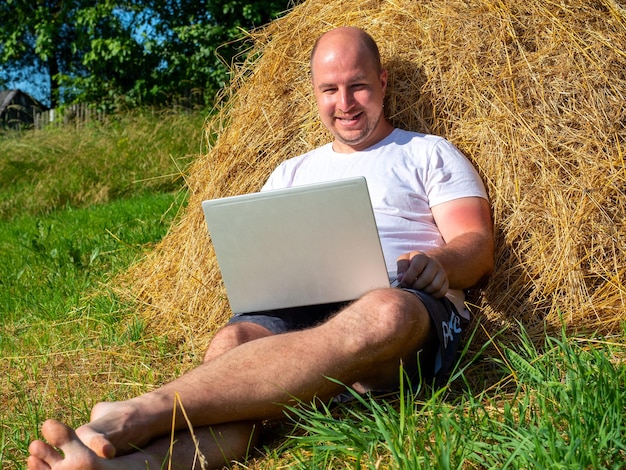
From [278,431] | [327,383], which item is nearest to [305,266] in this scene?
[327,383]

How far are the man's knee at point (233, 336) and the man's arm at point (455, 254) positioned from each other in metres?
0.54

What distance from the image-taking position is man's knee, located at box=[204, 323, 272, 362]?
254 centimetres

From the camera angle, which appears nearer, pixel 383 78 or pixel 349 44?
pixel 349 44

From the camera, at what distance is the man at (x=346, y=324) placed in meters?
2.04

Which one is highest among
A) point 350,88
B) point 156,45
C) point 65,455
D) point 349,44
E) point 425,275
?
point 156,45

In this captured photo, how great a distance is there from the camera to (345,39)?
129 inches

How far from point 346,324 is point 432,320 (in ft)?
1.12

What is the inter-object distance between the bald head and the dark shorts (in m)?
1.16

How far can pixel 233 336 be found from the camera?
8.39 ft

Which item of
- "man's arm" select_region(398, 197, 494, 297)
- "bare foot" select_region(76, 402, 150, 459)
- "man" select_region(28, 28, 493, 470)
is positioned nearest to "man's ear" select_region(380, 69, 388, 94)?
"man" select_region(28, 28, 493, 470)

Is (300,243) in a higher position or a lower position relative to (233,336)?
higher

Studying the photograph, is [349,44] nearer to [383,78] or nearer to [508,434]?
[383,78]

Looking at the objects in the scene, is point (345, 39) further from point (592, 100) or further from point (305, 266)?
point (305, 266)

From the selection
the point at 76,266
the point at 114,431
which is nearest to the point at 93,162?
the point at 76,266
